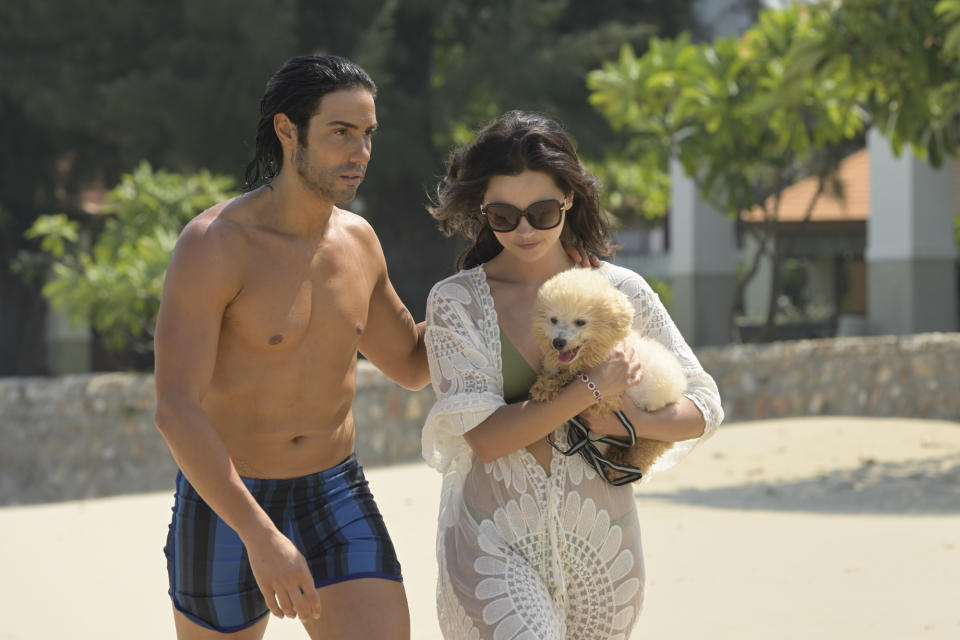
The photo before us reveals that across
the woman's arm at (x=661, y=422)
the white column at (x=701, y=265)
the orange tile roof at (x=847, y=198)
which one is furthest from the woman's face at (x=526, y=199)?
the orange tile roof at (x=847, y=198)

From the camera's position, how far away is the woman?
2.87m

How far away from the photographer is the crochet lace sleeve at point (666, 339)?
3.12 meters

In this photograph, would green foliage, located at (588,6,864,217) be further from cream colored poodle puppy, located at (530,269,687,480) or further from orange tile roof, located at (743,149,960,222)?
cream colored poodle puppy, located at (530,269,687,480)

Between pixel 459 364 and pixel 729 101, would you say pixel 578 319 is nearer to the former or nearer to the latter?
pixel 459 364

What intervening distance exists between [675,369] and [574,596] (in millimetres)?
597

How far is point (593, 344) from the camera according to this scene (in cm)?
293

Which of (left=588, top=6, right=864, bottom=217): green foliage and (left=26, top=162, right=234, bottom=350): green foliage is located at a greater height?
(left=588, top=6, right=864, bottom=217): green foliage

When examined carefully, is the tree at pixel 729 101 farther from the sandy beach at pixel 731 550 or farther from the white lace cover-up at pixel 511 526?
the white lace cover-up at pixel 511 526

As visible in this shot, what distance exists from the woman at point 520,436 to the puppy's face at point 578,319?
55mm

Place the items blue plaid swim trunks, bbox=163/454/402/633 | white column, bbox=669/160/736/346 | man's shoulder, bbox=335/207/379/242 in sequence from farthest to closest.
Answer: white column, bbox=669/160/736/346, man's shoulder, bbox=335/207/379/242, blue plaid swim trunks, bbox=163/454/402/633

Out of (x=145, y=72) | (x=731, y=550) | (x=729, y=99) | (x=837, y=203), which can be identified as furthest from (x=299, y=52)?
(x=731, y=550)

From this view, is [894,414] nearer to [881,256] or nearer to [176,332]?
[881,256]

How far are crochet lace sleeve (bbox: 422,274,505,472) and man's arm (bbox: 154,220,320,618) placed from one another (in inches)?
18.9

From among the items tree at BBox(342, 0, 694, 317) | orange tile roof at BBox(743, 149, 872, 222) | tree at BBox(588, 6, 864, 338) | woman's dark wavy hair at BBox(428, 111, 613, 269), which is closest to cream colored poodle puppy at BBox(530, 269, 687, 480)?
woman's dark wavy hair at BBox(428, 111, 613, 269)
